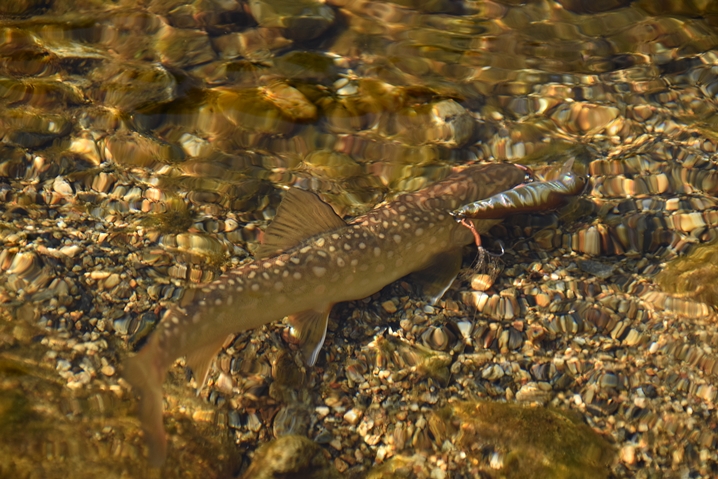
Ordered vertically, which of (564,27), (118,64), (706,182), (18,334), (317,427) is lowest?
(317,427)

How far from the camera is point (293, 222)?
4.52 meters

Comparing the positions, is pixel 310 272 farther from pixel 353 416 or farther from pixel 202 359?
pixel 353 416

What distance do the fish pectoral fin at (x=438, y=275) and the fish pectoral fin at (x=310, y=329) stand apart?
1.01m

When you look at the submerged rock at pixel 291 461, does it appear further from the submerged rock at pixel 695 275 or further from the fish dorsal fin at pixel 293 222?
the submerged rock at pixel 695 275

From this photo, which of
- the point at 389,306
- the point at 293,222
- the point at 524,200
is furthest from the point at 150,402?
the point at 524,200

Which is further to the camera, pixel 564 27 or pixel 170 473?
pixel 564 27

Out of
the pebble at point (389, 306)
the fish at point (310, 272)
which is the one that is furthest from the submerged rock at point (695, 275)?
the pebble at point (389, 306)

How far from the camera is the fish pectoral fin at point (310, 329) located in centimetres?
444

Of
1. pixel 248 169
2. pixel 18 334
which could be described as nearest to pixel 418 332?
pixel 248 169

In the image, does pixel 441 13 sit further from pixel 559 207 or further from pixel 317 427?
pixel 317 427

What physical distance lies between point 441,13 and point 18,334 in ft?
19.9

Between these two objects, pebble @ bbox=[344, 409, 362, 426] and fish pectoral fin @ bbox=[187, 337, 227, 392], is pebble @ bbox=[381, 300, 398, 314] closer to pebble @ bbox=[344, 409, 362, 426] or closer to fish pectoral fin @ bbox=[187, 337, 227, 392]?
pebble @ bbox=[344, 409, 362, 426]

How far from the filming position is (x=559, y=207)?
5609 mm

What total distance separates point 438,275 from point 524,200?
1196 mm
